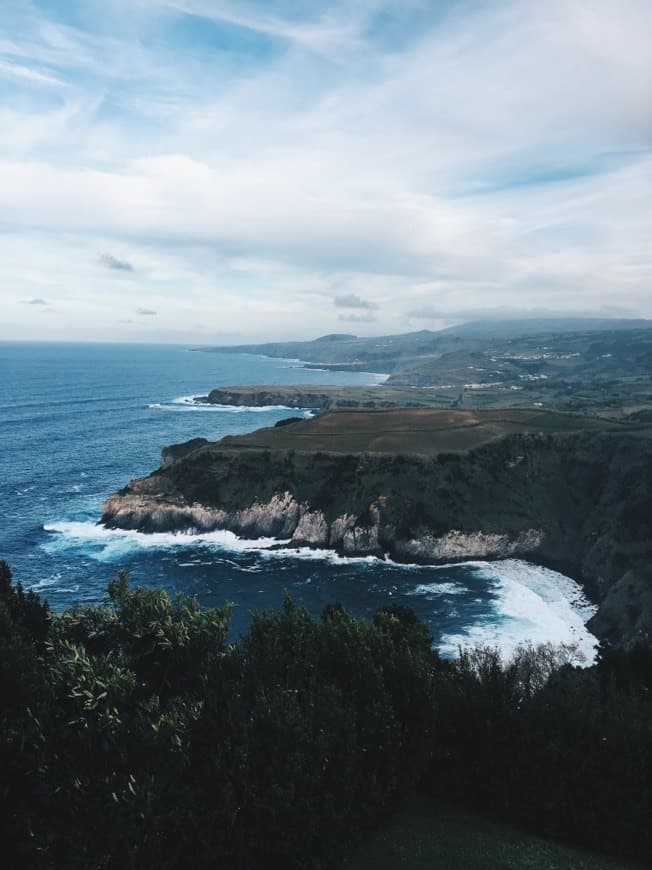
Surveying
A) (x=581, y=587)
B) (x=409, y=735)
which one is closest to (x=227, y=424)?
(x=581, y=587)

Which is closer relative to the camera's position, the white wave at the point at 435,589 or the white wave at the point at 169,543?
the white wave at the point at 435,589

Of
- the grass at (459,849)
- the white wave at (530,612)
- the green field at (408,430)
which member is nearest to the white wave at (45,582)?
the green field at (408,430)

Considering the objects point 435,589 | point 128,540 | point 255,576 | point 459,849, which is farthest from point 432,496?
point 459,849

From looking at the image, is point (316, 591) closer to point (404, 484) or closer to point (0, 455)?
point (404, 484)

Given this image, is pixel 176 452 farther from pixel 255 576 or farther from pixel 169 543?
pixel 255 576

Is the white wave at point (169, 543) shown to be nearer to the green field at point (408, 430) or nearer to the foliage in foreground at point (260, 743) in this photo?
the green field at point (408, 430)

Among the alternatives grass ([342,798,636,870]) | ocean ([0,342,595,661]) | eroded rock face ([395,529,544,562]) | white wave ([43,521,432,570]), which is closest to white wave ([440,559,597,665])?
ocean ([0,342,595,661])

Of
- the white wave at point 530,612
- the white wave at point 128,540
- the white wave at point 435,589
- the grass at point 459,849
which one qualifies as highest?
the grass at point 459,849
